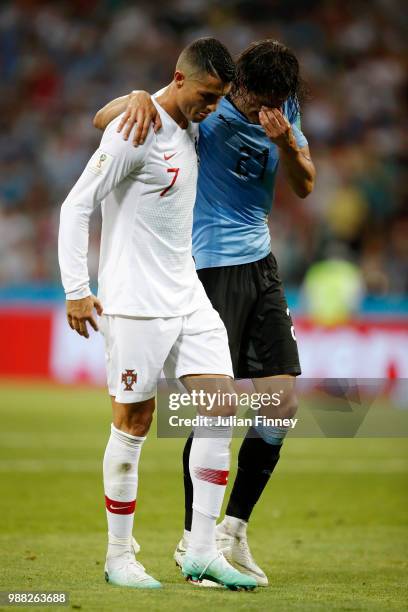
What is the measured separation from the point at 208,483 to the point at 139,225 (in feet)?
3.73

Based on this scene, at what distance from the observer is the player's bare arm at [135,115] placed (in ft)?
14.8

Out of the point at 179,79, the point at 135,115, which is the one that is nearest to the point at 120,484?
the point at 135,115

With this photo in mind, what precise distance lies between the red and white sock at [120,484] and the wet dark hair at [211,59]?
156 centimetres

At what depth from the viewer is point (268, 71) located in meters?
5.05

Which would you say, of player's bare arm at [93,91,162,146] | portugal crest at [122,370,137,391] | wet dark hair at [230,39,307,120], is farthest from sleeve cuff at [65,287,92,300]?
wet dark hair at [230,39,307,120]

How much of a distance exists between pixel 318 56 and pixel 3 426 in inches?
373

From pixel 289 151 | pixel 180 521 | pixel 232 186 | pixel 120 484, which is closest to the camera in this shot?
pixel 120 484

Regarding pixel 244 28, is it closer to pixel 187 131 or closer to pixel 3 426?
pixel 3 426

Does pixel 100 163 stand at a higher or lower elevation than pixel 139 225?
higher

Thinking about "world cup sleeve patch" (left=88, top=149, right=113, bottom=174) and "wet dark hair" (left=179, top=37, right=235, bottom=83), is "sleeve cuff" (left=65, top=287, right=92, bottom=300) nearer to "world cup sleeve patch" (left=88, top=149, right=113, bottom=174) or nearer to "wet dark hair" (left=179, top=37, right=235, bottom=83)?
"world cup sleeve patch" (left=88, top=149, right=113, bottom=174)

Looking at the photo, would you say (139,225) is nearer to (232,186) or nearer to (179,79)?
(179,79)

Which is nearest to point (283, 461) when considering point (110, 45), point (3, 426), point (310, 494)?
point (310, 494)

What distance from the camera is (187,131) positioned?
4.82m

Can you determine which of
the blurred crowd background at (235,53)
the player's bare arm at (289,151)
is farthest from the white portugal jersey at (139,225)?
A: the blurred crowd background at (235,53)
